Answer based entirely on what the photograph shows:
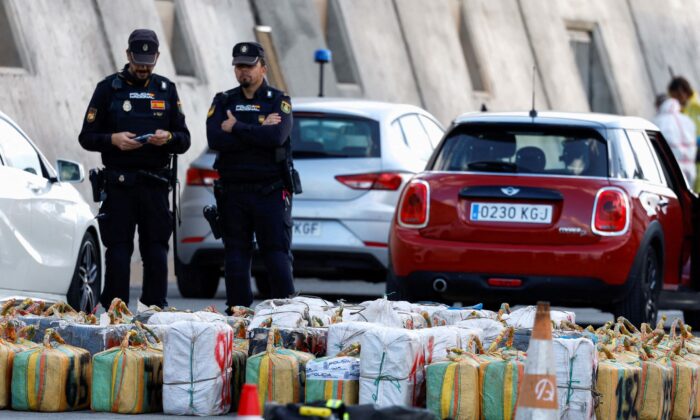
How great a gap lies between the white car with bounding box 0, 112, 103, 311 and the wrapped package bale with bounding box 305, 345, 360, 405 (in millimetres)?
3515

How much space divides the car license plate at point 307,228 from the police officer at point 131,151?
342cm

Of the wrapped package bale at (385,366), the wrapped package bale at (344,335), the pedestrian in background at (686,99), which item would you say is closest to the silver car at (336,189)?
the pedestrian in background at (686,99)

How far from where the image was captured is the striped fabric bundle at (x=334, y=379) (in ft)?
→ 27.7

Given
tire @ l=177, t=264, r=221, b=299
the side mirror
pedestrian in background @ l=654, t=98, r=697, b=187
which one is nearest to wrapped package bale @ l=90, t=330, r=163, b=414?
the side mirror

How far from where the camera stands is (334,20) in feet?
93.5

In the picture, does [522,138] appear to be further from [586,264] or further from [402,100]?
[402,100]

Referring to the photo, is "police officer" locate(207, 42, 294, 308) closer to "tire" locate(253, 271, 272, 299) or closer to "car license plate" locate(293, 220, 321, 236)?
"car license plate" locate(293, 220, 321, 236)

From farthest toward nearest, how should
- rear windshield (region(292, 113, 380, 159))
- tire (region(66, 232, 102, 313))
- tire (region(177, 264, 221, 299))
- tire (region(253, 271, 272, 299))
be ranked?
tire (region(253, 271, 272, 299)) → tire (region(177, 264, 221, 299)) → rear windshield (region(292, 113, 380, 159)) → tire (region(66, 232, 102, 313))

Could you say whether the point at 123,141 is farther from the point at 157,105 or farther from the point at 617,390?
the point at 617,390

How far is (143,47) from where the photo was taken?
11.8 meters

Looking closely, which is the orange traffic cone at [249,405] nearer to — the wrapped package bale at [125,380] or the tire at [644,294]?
the wrapped package bale at [125,380]

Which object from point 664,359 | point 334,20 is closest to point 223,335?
point 664,359

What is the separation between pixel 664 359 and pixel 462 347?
1.04m

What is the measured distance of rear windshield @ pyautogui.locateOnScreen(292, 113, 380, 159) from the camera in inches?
611
